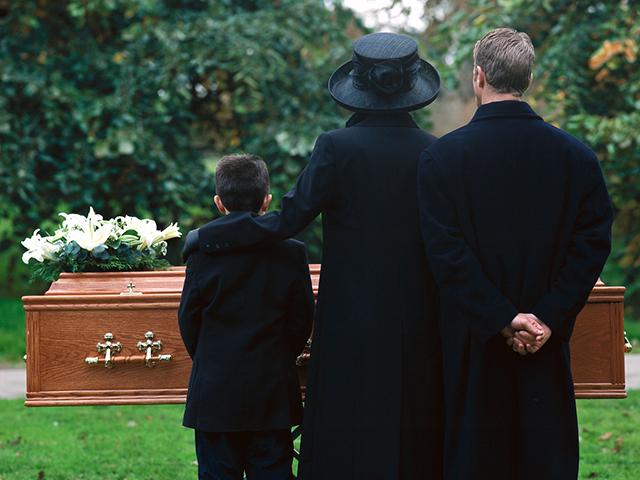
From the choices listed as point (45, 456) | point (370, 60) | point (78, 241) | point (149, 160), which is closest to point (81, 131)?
point (149, 160)

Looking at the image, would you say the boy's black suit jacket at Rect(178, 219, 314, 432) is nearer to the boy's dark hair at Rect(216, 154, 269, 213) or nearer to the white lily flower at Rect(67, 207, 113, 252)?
the boy's dark hair at Rect(216, 154, 269, 213)

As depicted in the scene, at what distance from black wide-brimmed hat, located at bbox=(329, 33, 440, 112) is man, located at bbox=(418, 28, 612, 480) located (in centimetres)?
33

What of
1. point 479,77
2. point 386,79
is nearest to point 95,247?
point 386,79

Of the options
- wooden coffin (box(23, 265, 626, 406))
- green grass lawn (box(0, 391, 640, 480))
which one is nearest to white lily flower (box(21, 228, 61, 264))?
wooden coffin (box(23, 265, 626, 406))

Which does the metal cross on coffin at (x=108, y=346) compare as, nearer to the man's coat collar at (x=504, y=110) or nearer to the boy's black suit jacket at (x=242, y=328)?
the boy's black suit jacket at (x=242, y=328)

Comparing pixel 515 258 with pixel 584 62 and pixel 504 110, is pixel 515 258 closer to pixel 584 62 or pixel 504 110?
pixel 504 110

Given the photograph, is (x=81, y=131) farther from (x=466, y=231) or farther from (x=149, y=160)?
(x=466, y=231)

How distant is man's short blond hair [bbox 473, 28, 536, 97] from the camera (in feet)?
10.6

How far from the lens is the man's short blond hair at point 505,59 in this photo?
→ 3.24 meters

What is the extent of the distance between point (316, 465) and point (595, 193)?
126 centimetres

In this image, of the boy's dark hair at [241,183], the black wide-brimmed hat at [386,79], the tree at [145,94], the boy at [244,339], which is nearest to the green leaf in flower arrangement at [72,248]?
the boy at [244,339]

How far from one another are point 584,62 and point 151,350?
684 cm

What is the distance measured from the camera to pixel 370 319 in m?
3.45

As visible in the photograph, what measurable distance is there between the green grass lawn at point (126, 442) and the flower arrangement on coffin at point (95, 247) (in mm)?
1535
